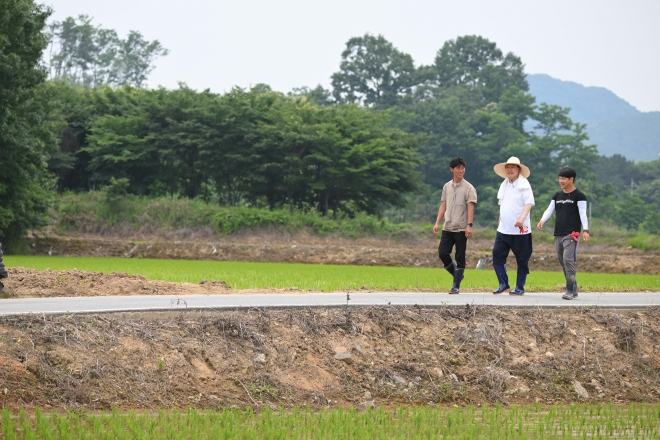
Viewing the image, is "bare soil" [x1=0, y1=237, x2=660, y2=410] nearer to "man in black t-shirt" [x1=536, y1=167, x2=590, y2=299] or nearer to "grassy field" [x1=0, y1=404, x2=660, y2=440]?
"grassy field" [x1=0, y1=404, x2=660, y2=440]

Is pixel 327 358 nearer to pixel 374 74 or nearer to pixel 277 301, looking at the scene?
pixel 277 301

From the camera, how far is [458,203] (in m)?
12.6

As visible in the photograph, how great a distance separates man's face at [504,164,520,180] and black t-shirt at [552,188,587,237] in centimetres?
85

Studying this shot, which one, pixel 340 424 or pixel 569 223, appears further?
pixel 569 223

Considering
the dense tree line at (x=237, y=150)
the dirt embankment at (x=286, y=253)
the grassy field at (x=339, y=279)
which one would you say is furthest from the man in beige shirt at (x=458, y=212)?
the dense tree line at (x=237, y=150)

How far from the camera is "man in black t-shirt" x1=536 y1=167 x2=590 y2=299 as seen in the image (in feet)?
41.0

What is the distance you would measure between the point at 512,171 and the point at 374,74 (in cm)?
7530

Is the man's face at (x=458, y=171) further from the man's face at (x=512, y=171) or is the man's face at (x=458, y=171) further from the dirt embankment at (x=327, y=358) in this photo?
the dirt embankment at (x=327, y=358)

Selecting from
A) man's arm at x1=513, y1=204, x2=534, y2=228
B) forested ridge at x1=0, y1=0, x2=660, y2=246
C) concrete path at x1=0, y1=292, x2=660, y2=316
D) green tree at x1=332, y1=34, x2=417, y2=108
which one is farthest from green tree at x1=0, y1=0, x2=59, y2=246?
green tree at x1=332, y1=34, x2=417, y2=108

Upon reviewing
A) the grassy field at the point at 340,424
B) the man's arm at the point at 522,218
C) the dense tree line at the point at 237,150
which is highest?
the dense tree line at the point at 237,150

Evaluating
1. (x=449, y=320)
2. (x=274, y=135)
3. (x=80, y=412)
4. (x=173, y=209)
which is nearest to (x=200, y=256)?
(x=173, y=209)

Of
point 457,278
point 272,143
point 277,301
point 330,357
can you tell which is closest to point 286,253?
point 272,143

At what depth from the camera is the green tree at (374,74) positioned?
281ft

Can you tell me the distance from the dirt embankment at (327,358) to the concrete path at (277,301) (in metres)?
0.36
